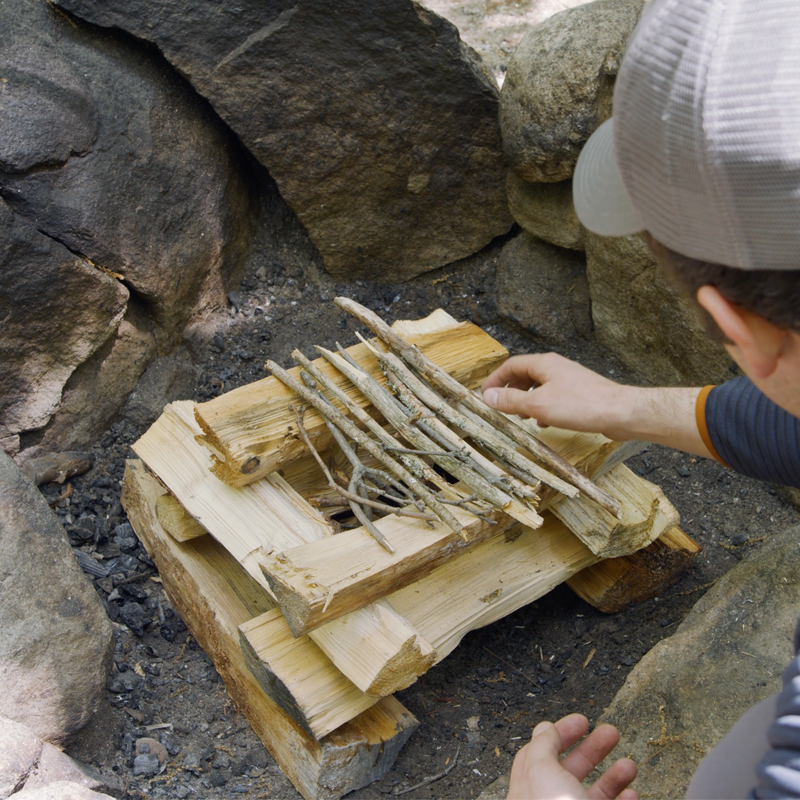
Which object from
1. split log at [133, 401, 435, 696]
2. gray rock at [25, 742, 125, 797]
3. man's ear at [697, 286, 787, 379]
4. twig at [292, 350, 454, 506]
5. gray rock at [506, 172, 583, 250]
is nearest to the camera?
man's ear at [697, 286, 787, 379]

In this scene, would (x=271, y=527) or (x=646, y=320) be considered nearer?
(x=271, y=527)

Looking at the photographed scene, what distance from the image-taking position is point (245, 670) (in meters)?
2.28

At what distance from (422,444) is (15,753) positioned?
130 centimetres

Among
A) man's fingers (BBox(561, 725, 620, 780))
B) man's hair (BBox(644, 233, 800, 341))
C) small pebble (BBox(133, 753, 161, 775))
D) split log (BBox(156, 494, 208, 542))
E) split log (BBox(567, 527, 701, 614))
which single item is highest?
man's hair (BBox(644, 233, 800, 341))

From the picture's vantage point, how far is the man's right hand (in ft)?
6.62

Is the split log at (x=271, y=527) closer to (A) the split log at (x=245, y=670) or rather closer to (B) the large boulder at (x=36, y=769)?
(A) the split log at (x=245, y=670)

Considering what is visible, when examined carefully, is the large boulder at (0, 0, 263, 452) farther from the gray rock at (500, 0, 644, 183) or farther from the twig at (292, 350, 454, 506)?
the gray rock at (500, 0, 644, 183)

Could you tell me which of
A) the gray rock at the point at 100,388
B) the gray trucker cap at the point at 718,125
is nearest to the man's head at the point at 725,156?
the gray trucker cap at the point at 718,125

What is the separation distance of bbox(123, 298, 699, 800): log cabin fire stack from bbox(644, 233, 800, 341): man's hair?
44.3 inches

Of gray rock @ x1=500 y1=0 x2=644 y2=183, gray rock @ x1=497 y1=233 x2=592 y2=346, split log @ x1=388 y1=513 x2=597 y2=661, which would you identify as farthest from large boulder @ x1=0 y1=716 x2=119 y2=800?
gray rock @ x1=500 y1=0 x2=644 y2=183

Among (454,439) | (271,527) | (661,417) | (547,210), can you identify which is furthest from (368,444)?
(547,210)

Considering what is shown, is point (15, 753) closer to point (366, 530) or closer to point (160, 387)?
point (366, 530)

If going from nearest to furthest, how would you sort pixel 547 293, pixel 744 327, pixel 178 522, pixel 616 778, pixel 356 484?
pixel 744 327, pixel 616 778, pixel 356 484, pixel 178 522, pixel 547 293

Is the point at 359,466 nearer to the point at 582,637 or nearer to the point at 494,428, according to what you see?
the point at 494,428
